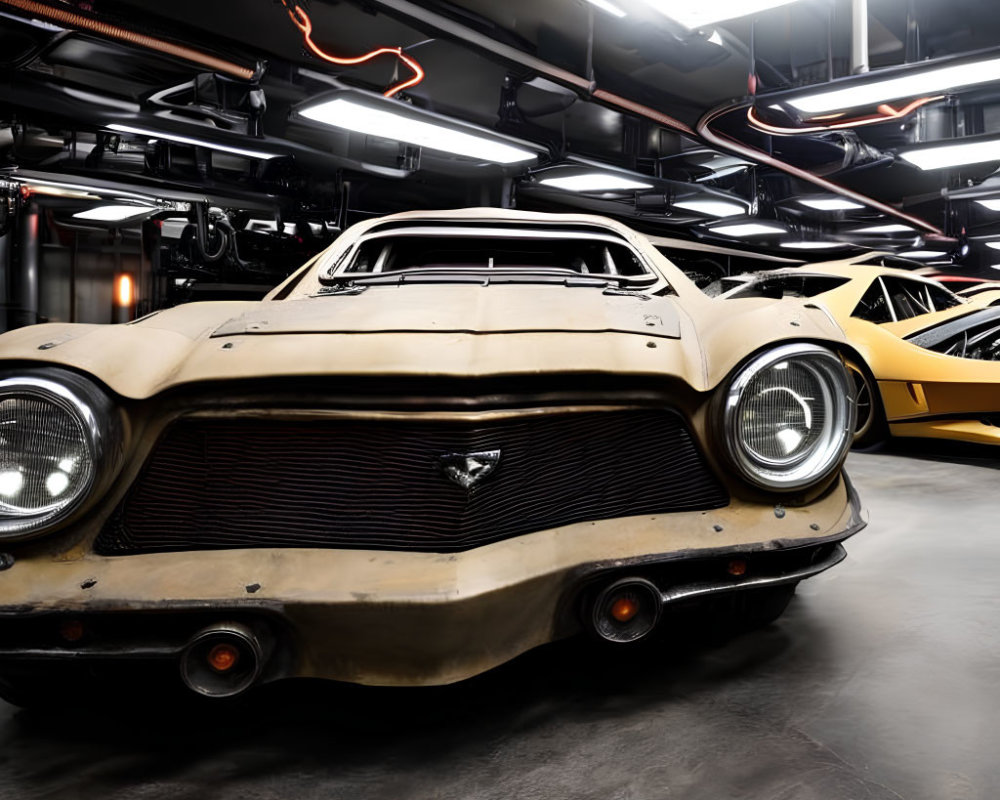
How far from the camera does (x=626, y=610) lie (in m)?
1.18

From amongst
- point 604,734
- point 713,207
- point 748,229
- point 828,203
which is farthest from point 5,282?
point 828,203

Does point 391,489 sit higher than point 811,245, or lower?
lower

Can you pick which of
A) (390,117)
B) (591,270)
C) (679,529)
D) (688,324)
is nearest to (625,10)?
(591,270)

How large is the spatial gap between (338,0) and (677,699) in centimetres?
438

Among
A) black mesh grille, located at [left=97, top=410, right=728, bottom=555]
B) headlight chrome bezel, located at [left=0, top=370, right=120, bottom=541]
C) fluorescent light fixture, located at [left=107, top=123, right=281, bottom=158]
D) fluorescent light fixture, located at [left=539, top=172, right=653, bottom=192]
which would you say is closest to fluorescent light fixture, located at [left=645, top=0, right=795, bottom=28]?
black mesh grille, located at [left=97, top=410, right=728, bottom=555]

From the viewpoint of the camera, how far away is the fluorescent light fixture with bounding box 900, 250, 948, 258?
1323cm

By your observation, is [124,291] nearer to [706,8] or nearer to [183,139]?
[183,139]

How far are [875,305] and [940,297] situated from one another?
4.06ft

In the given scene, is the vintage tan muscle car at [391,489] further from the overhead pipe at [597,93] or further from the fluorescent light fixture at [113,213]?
the fluorescent light fixture at [113,213]

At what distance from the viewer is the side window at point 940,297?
5422 millimetres

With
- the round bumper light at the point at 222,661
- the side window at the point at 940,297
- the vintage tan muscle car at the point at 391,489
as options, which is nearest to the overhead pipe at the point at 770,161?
the side window at the point at 940,297

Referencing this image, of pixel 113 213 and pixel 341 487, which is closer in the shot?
pixel 341 487

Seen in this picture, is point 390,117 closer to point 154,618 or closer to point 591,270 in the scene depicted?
point 591,270

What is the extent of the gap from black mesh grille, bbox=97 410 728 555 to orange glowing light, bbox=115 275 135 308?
1003 centimetres
